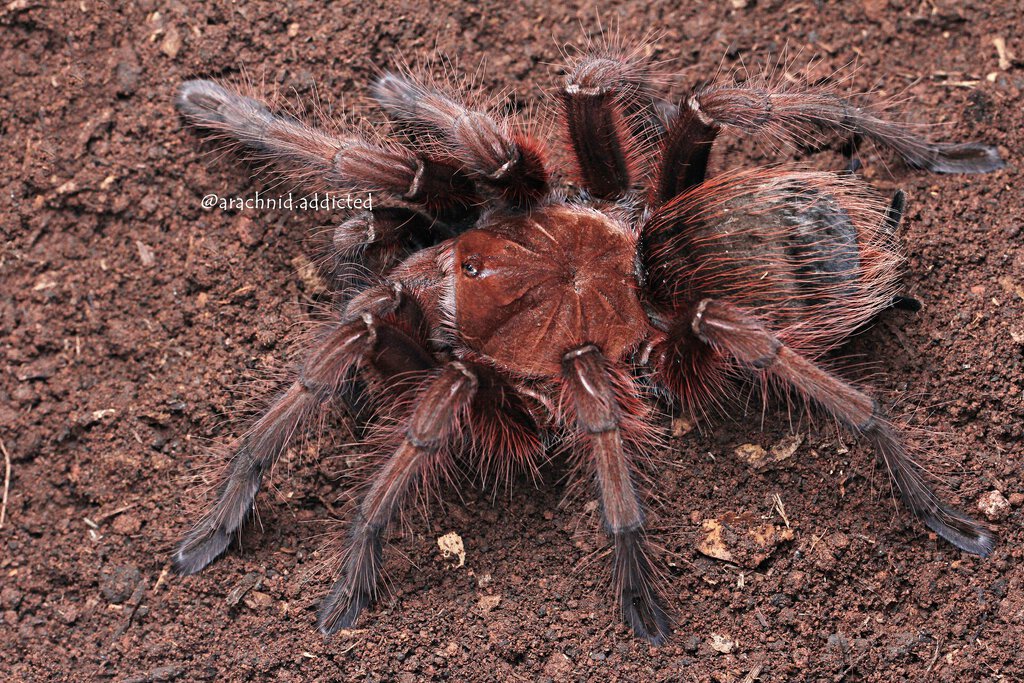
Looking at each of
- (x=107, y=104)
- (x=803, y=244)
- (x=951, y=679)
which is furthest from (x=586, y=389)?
(x=107, y=104)

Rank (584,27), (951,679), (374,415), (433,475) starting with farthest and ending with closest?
(584,27), (374,415), (433,475), (951,679)

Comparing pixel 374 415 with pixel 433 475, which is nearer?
pixel 433 475

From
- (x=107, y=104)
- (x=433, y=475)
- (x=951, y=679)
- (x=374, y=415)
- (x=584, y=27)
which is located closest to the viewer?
(x=951, y=679)

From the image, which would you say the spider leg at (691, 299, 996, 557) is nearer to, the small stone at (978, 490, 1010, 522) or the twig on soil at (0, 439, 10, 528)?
the small stone at (978, 490, 1010, 522)

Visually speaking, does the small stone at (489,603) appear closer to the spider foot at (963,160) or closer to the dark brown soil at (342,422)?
the dark brown soil at (342,422)

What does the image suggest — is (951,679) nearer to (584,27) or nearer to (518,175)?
(518,175)

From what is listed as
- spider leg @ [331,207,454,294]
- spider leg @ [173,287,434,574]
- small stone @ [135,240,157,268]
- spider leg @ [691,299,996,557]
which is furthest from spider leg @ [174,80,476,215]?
spider leg @ [691,299,996,557]

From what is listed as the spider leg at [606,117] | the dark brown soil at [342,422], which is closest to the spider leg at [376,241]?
the dark brown soil at [342,422]

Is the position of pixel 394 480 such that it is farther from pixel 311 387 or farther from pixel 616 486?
pixel 616 486
